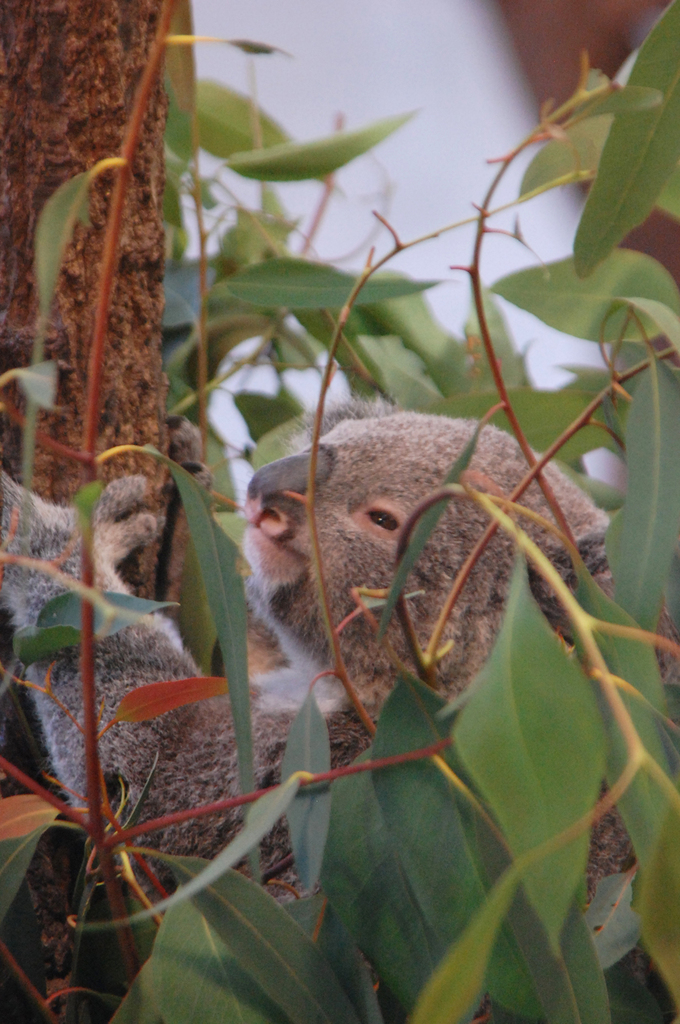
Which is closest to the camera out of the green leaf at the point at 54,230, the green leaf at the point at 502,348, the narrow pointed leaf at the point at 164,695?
the green leaf at the point at 54,230

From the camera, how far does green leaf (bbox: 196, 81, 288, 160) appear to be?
69.7 inches

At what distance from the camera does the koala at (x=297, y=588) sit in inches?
53.3

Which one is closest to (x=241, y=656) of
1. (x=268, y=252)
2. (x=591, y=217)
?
(x=591, y=217)

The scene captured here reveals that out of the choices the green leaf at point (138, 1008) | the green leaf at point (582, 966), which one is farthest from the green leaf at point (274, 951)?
the green leaf at point (582, 966)

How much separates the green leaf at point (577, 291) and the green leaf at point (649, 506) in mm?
426

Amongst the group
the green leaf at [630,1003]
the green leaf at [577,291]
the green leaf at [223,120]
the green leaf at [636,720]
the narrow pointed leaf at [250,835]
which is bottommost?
the green leaf at [630,1003]

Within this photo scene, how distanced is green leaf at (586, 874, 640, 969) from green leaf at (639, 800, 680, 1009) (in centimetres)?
35

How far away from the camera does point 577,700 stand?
518 millimetres

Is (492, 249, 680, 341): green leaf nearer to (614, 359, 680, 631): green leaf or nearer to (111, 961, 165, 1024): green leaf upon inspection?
(614, 359, 680, 631): green leaf

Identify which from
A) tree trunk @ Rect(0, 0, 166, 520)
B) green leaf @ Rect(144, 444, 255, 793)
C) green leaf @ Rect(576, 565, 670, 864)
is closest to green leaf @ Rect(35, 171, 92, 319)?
green leaf @ Rect(144, 444, 255, 793)

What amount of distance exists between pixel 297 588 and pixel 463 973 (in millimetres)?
1023

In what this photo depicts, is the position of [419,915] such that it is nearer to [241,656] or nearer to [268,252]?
[241,656]

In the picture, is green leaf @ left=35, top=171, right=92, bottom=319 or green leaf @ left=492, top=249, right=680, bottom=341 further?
green leaf @ left=492, top=249, right=680, bottom=341

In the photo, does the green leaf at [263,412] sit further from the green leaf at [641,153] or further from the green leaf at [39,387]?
the green leaf at [39,387]
